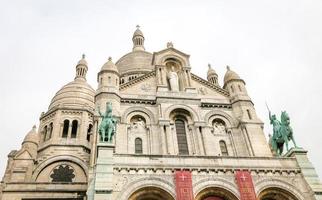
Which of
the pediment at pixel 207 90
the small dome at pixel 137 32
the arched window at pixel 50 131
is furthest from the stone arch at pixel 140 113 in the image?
the small dome at pixel 137 32

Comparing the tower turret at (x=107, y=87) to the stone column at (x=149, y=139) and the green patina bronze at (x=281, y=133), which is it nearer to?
the stone column at (x=149, y=139)

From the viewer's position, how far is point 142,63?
4238 centimetres

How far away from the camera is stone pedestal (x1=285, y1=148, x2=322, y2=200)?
57.9 ft

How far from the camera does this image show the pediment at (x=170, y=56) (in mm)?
28094

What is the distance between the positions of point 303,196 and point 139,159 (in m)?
8.82

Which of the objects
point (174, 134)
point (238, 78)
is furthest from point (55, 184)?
point (238, 78)

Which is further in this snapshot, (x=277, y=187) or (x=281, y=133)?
(x=281, y=133)

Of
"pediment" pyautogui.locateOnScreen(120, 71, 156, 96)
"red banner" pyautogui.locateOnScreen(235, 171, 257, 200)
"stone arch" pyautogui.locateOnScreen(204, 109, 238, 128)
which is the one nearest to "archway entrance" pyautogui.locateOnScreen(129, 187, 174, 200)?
"red banner" pyautogui.locateOnScreen(235, 171, 257, 200)

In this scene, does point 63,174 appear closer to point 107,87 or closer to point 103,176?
point 107,87

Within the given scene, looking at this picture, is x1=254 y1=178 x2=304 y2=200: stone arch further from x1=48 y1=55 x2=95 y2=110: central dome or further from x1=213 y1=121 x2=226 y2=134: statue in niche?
x1=48 y1=55 x2=95 y2=110: central dome

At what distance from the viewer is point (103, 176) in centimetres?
1647

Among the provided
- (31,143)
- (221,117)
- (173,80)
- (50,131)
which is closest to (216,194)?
(221,117)

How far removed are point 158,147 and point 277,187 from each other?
8.05 meters

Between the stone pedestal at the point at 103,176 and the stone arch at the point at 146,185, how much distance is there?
0.77 metres
